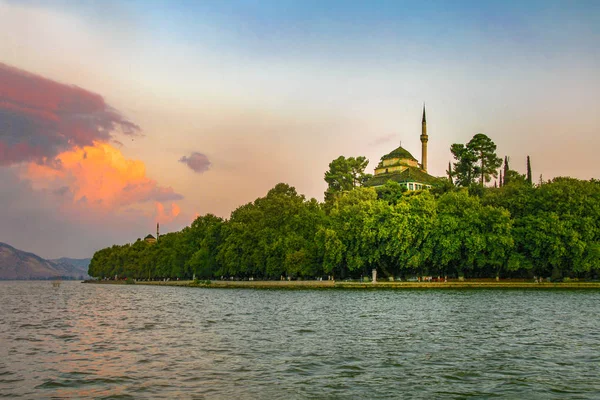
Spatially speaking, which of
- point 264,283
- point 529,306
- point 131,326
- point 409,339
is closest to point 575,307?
point 529,306

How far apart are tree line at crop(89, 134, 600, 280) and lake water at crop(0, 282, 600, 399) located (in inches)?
1482

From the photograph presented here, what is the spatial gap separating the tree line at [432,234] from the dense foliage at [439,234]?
15cm

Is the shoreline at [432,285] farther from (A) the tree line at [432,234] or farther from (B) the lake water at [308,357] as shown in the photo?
(B) the lake water at [308,357]

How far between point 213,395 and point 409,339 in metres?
14.3

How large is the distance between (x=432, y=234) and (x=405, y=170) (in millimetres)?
59890

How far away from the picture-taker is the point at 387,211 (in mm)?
82750

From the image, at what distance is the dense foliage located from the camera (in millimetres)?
75438

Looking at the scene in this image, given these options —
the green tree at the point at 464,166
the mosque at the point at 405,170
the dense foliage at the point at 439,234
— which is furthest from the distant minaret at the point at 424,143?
the dense foliage at the point at 439,234

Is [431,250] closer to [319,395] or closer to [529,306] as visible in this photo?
[529,306]

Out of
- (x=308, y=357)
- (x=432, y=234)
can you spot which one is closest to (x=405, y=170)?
(x=432, y=234)

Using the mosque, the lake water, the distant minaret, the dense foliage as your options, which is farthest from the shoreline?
the distant minaret

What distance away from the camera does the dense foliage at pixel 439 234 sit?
247ft

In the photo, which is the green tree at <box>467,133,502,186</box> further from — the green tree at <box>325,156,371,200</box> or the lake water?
the lake water

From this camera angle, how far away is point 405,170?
13775 centimetres
